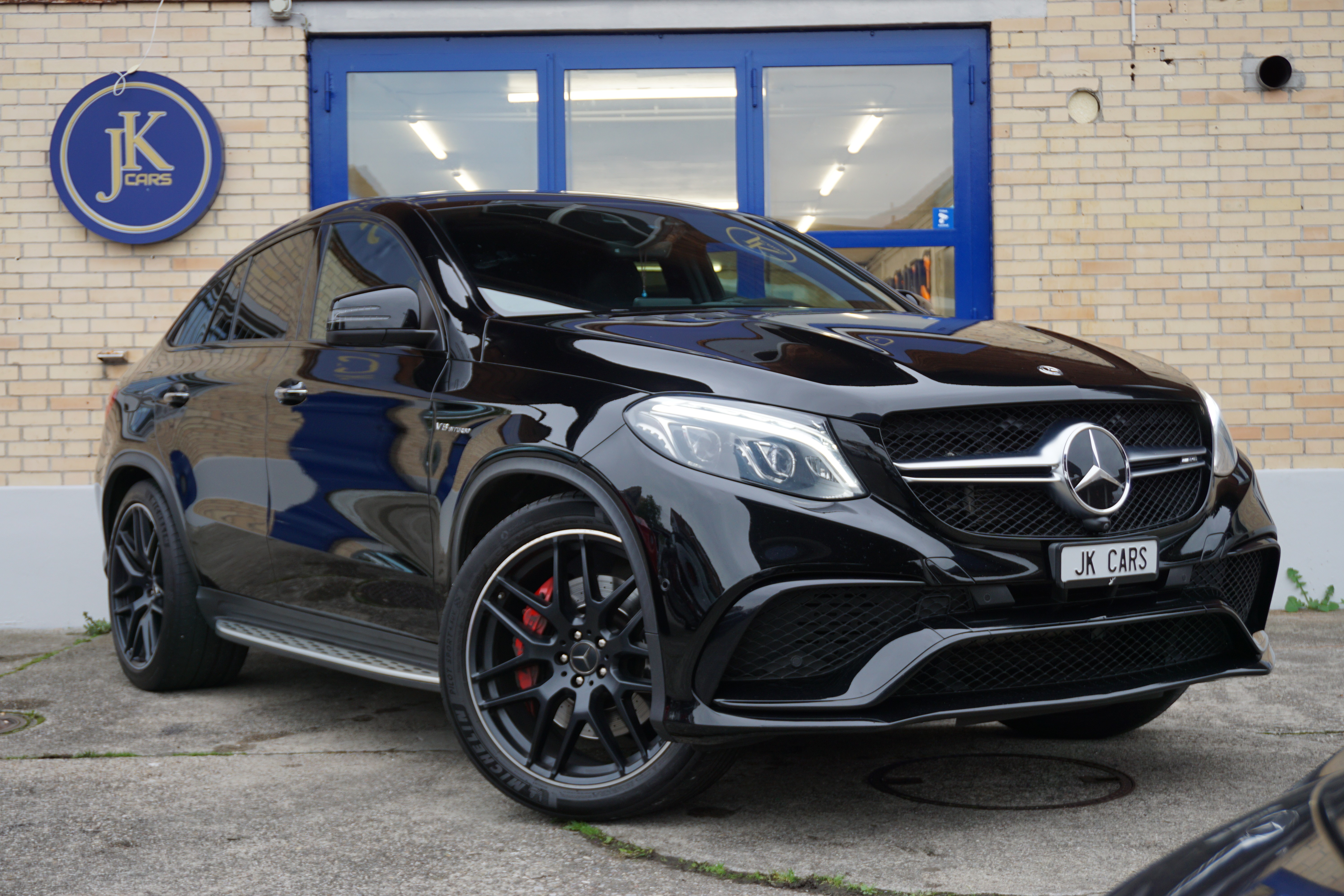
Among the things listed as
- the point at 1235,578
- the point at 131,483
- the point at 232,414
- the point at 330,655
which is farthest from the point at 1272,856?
the point at 131,483

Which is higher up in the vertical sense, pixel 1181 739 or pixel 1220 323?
pixel 1220 323

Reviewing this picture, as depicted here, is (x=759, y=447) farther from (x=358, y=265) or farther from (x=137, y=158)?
(x=137, y=158)

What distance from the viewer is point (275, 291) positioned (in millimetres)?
4512

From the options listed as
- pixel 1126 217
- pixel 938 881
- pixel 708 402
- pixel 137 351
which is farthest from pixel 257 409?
Result: pixel 1126 217

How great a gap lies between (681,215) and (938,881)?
2.41m

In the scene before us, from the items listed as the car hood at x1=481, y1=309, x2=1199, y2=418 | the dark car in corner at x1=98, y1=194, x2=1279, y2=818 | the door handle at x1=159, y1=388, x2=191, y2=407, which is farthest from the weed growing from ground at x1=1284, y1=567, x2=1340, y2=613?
the door handle at x1=159, y1=388, x2=191, y2=407

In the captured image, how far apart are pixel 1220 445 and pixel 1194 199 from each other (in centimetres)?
464

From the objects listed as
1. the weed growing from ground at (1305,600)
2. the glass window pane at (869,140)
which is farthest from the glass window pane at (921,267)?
the weed growing from ground at (1305,600)

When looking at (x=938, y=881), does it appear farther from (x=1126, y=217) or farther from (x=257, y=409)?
(x=1126, y=217)

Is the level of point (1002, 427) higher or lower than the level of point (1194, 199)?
lower

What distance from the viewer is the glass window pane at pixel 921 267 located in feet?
24.3

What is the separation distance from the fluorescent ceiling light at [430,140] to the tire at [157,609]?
125 inches

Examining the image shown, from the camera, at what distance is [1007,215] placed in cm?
727

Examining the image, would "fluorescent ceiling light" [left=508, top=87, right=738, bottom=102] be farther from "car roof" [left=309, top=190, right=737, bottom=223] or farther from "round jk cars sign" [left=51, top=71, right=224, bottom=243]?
"car roof" [left=309, top=190, right=737, bottom=223]
